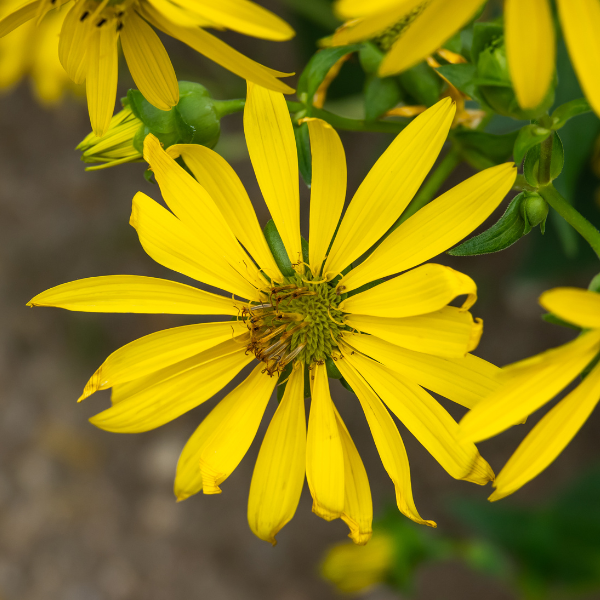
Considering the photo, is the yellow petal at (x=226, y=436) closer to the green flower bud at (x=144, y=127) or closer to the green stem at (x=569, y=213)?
the green flower bud at (x=144, y=127)

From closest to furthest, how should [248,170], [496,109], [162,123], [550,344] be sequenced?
[496,109], [162,123], [550,344], [248,170]

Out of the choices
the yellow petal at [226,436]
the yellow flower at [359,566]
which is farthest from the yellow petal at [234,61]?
the yellow flower at [359,566]

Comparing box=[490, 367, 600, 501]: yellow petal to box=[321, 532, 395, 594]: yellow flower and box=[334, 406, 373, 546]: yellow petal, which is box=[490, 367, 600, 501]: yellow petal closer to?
box=[334, 406, 373, 546]: yellow petal

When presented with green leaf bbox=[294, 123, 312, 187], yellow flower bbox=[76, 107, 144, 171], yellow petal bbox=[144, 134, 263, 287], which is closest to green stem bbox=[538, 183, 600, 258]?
green leaf bbox=[294, 123, 312, 187]

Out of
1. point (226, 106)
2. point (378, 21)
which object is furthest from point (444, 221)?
point (226, 106)

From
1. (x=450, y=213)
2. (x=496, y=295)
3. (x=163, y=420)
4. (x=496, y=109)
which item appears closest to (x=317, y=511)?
(x=163, y=420)

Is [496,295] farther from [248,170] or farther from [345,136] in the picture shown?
[248,170]
